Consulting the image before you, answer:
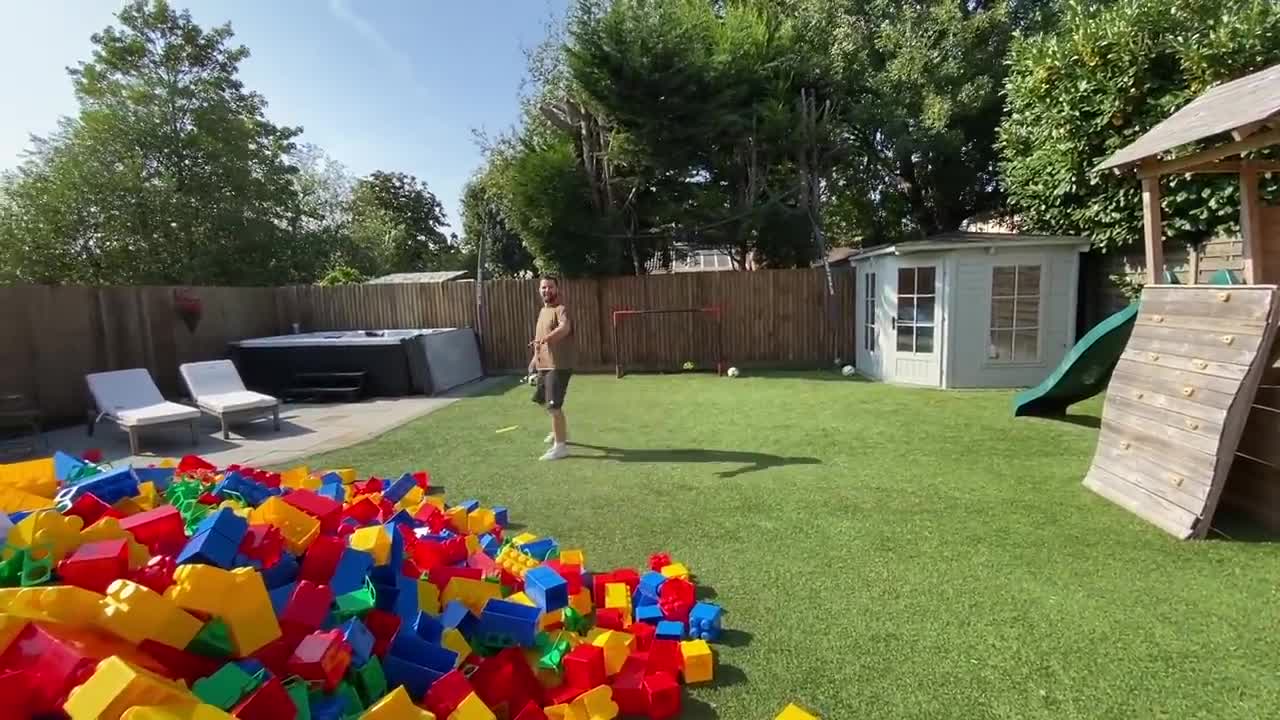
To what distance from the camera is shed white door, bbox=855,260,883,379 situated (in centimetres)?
1031

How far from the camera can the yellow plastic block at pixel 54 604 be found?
157 centimetres

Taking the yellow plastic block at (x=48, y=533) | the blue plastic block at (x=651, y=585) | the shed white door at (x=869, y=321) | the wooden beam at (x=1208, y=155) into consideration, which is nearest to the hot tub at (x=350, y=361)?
the shed white door at (x=869, y=321)

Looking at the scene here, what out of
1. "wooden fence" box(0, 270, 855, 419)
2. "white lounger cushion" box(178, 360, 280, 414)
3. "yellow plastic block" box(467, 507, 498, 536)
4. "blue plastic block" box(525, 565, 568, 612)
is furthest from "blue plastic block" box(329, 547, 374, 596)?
"wooden fence" box(0, 270, 855, 419)

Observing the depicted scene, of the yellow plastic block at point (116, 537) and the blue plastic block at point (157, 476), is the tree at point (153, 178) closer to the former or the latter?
the blue plastic block at point (157, 476)

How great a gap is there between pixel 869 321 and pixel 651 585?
9.08 meters

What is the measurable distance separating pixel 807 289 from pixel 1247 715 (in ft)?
33.7

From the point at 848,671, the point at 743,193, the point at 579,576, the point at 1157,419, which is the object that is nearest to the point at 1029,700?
the point at 848,671

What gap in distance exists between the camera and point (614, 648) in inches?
88.2

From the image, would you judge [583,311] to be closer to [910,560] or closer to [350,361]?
[350,361]

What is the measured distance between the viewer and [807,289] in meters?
11.9

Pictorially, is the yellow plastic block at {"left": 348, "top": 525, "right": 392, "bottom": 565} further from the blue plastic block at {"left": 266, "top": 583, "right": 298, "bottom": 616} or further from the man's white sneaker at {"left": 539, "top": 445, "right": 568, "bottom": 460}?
the man's white sneaker at {"left": 539, "top": 445, "right": 568, "bottom": 460}

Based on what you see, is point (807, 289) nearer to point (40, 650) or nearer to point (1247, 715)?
point (1247, 715)

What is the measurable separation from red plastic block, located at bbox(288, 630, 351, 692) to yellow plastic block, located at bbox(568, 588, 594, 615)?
988 mm

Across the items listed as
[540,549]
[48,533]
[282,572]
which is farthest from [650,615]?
[48,533]
